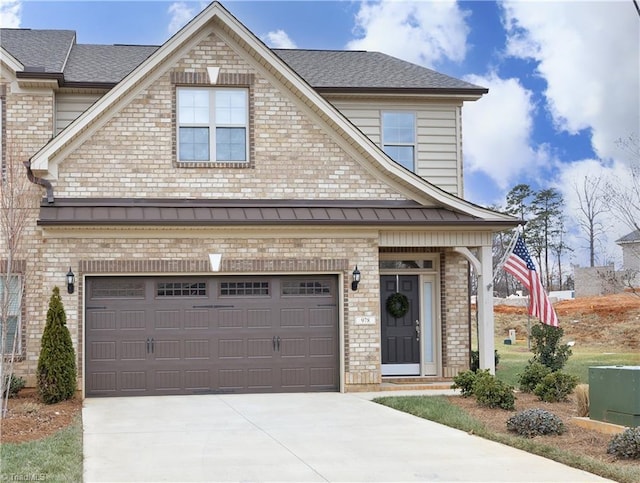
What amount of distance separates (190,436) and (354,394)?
5.56 m

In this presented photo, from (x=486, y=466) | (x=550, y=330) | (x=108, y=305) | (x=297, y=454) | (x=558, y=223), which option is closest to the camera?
(x=486, y=466)

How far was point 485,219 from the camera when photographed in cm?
1738

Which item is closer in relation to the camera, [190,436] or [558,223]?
[190,436]

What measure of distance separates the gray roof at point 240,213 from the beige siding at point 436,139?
236 centimetres

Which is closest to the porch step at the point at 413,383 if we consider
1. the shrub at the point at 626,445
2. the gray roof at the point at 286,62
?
the gray roof at the point at 286,62

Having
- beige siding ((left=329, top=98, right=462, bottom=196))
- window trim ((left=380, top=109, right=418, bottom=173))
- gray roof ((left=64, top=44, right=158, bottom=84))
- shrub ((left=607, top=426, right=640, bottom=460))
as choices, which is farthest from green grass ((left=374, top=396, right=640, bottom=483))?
gray roof ((left=64, top=44, right=158, bottom=84))

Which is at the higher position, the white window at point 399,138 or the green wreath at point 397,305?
the white window at point 399,138

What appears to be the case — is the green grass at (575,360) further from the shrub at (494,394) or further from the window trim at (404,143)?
the window trim at (404,143)

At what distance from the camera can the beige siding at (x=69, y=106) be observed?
1828 centimetres

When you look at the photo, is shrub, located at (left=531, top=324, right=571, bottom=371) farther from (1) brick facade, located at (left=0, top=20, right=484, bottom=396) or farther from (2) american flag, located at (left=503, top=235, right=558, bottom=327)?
(1) brick facade, located at (left=0, top=20, right=484, bottom=396)

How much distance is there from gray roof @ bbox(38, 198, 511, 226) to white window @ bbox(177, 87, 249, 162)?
101 centimetres

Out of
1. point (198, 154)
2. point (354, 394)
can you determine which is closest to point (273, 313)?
point (354, 394)

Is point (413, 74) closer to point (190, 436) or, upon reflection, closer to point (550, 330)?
point (550, 330)

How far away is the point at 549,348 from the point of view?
19.0 metres
